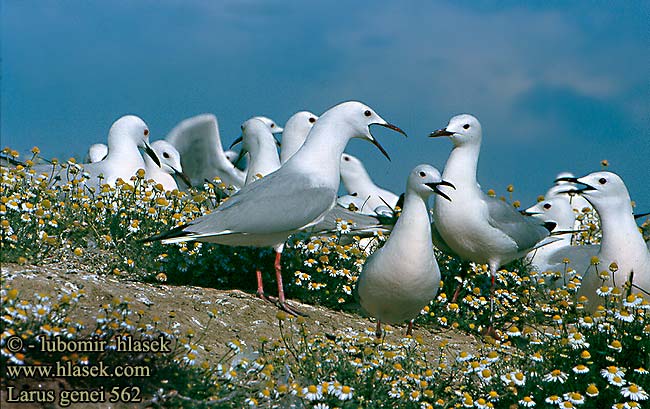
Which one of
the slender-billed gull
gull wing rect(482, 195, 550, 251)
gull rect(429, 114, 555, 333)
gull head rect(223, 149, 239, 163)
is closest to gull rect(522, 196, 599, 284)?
gull wing rect(482, 195, 550, 251)

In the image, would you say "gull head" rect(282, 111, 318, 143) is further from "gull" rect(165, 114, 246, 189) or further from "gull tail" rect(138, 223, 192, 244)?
"gull tail" rect(138, 223, 192, 244)

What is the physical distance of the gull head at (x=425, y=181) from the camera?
6.27m

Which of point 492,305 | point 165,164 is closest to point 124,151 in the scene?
point 165,164

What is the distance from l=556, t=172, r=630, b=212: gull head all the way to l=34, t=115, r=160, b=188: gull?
4682mm

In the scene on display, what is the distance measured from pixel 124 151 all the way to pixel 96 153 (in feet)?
11.9

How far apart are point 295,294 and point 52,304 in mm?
2742

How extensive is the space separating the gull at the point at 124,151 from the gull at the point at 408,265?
3.98m

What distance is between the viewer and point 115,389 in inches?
172

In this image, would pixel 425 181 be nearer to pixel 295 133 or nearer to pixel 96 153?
pixel 295 133

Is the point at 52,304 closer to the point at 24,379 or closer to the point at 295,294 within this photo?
the point at 24,379

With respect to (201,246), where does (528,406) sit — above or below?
below

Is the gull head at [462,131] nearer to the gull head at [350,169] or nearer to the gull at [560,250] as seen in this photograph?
the gull at [560,250]

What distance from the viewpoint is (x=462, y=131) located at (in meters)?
7.67

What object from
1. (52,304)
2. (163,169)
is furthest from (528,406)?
(163,169)
